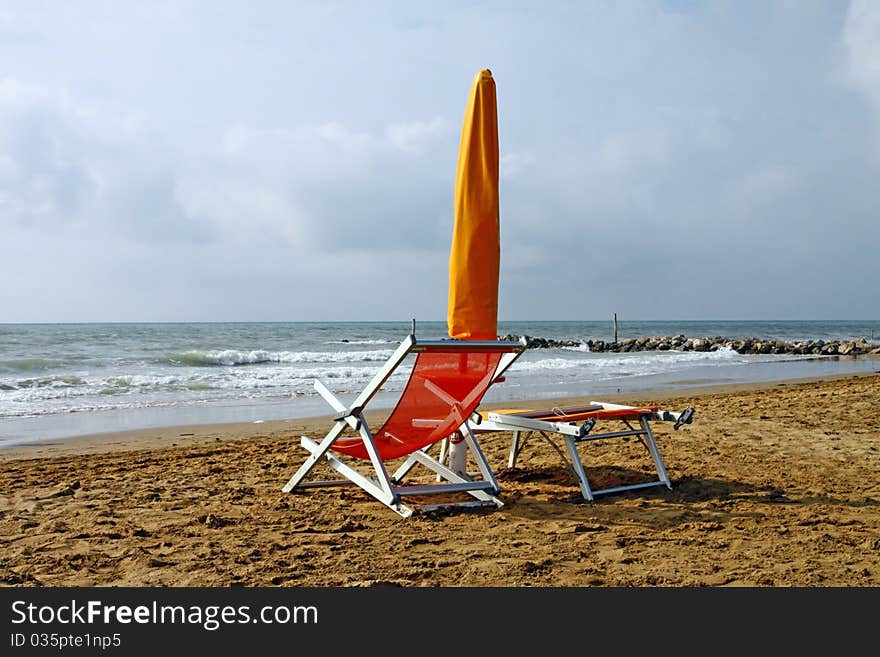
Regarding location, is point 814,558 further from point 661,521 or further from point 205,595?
point 205,595

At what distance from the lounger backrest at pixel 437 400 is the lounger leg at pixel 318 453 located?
0.26 meters

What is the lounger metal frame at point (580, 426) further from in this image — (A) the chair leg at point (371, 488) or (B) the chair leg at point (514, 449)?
(A) the chair leg at point (371, 488)

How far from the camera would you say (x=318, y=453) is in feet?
15.5

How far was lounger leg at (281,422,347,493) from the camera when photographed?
4.52 metres

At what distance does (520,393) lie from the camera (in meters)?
13.2

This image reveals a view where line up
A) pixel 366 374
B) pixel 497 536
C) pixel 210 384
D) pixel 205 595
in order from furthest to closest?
pixel 366 374, pixel 210 384, pixel 497 536, pixel 205 595

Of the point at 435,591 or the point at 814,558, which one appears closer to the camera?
the point at 435,591

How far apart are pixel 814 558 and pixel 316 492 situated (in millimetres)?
3005

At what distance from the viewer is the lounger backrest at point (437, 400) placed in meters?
4.34

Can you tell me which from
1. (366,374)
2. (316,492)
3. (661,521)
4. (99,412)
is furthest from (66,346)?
(661,521)

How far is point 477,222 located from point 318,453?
5.82ft

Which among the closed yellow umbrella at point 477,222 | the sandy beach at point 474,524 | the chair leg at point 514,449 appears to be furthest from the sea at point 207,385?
the closed yellow umbrella at point 477,222

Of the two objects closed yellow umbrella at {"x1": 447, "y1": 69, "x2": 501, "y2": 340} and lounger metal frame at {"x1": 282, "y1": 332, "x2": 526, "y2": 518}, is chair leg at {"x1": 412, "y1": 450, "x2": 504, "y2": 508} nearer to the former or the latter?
lounger metal frame at {"x1": 282, "y1": 332, "x2": 526, "y2": 518}

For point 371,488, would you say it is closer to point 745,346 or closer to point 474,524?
point 474,524
